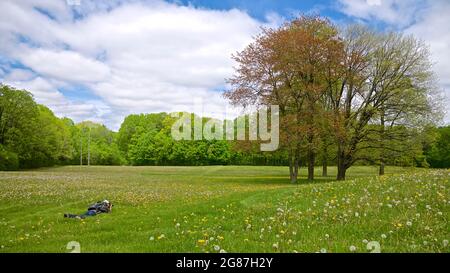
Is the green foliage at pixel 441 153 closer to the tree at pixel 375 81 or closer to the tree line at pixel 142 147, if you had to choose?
the tree line at pixel 142 147

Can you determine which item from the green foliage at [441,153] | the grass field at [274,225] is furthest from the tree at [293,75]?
the green foliage at [441,153]

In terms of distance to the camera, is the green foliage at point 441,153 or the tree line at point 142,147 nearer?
the tree line at point 142,147

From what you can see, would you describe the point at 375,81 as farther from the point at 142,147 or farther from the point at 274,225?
the point at 142,147

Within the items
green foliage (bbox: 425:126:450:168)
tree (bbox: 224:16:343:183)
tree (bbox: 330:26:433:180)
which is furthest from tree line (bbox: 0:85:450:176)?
tree (bbox: 224:16:343:183)

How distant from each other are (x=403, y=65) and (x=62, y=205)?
3528 cm

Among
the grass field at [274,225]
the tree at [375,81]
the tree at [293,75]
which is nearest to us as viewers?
the grass field at [274,225]

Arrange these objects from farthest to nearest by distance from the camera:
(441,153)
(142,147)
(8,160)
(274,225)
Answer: (142,147), (441,153), (8,160), (274,225)

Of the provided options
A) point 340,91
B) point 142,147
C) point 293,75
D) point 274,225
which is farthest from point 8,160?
point 274,225

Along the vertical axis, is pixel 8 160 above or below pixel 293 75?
below

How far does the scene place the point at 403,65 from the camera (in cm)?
3781

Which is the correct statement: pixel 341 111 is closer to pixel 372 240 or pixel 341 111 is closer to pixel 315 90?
pixel 315 90

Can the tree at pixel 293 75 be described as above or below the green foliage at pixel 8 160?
above

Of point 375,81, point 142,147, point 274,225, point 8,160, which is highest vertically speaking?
point 375,81
